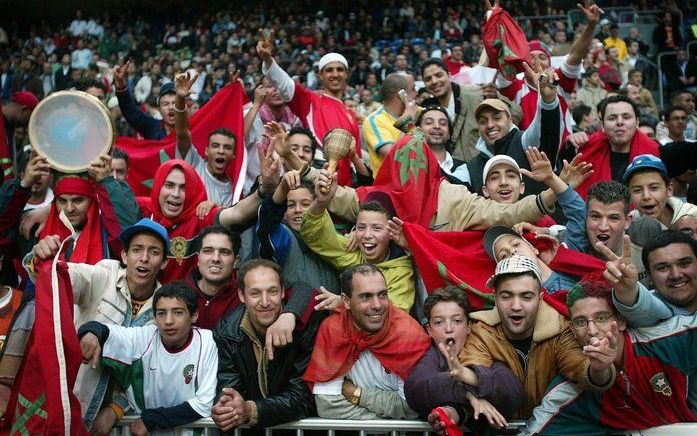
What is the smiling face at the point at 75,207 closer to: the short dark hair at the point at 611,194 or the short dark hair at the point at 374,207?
the short dark hair at the point at 374,207

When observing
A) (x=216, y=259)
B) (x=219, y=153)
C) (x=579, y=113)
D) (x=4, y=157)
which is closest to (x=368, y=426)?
(x=216, y=259)

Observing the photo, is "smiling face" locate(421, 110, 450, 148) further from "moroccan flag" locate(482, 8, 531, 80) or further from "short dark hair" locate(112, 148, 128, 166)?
"short dark hair" locate(112, 148, 128, 166)

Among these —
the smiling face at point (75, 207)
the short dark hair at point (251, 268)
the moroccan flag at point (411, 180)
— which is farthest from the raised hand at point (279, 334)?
the smiling face at point (75, 207)

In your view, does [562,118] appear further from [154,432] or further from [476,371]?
[154,432]

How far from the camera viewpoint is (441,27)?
2158 centimetres

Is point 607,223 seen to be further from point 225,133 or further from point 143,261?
point 225,133

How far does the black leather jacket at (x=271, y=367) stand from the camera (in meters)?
4.63

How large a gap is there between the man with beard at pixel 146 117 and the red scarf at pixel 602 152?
3.49m

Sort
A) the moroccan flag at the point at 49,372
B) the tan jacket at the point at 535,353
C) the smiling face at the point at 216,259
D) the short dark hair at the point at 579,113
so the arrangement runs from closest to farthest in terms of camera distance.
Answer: the moroccan flag at the point at 49,372
the tan jacket at the point at 535,353
the smiling face at the point at 216,259
the short dark hair at the point at 579,113

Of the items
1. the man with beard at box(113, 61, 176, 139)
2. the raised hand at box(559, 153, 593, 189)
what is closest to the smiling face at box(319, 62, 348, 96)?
the man with beard at box(113, 61, 176, 139)

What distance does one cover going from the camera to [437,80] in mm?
7613

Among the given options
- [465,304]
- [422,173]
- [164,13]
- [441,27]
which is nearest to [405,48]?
[441,27]

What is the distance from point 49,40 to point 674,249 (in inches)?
938

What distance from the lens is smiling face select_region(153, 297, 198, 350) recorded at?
4.72m
